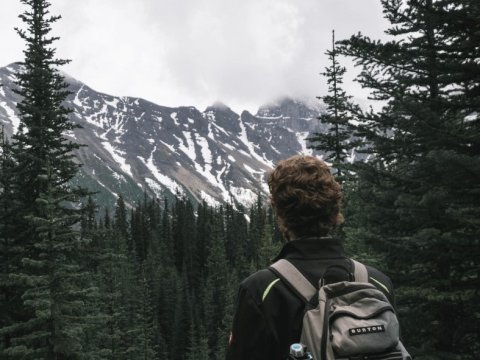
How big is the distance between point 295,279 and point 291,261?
0.14 meters

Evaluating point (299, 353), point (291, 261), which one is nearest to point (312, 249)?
point (291, 261)

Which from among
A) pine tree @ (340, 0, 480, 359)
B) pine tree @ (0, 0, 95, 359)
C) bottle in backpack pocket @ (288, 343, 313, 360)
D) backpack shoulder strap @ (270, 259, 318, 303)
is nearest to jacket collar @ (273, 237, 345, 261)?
backpack shoulder strap @ (270, 259, 318, 303)

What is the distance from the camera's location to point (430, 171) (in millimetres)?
7879

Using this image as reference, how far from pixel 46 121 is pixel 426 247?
48.5ft

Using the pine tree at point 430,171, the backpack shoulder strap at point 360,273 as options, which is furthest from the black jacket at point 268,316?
the pine tree at point 430,171

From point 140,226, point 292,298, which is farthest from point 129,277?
point 292,298

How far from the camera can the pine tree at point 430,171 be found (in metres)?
7.05

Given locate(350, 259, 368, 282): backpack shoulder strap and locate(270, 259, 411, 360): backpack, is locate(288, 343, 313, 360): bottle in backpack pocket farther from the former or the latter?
locate(350, 259, 368, 282): backpack shoulder strap

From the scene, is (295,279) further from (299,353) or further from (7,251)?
(7,251)

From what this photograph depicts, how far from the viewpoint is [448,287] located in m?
7.69

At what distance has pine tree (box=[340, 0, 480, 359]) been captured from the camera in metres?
7.05

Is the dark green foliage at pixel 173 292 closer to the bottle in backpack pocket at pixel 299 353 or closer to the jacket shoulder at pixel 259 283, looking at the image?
the jacket shoulder at pixel 259 283

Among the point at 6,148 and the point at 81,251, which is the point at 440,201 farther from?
the point at 6,148

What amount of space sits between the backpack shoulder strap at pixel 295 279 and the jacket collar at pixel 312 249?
0.33ft
